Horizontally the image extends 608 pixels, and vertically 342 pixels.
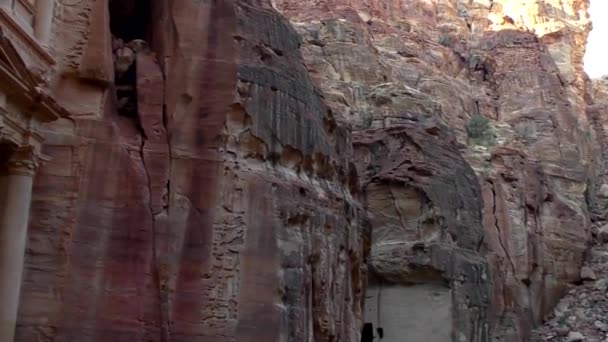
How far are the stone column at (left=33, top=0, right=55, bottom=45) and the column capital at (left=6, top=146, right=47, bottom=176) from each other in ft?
6.80

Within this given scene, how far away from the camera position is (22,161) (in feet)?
44.6

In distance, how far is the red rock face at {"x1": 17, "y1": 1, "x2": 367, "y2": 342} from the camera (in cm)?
1427

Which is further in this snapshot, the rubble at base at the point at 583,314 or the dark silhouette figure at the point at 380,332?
the rubble at base at the point at 583,314

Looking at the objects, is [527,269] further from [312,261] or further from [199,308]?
[199,308]

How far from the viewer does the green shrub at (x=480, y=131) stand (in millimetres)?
43094

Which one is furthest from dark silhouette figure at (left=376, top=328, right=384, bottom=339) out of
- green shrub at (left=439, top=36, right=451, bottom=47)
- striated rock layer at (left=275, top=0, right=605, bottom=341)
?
green shrub at (left=439, top=36, right=451, bottom=47)

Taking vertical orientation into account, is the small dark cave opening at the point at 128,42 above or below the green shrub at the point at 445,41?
below

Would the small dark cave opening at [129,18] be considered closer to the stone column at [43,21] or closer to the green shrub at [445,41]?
the stone column at [43,21]

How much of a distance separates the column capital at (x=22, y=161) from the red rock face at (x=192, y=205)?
2.74ft

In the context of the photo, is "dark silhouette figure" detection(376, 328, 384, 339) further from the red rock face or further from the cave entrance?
the red rock face

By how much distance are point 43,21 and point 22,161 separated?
2.64 meters

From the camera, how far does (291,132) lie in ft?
56.5

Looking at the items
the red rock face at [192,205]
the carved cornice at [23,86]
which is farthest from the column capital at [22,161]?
the red rock face at [192,205]

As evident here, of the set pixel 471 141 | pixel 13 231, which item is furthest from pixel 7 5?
pixel 471 141
